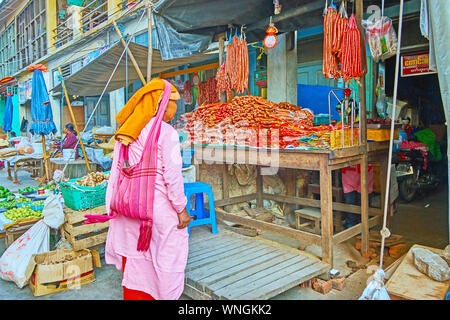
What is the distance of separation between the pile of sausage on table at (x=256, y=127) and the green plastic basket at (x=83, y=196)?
1423 millimetres

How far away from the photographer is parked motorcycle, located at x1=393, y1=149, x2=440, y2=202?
6395 mm

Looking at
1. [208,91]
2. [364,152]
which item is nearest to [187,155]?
[364,152]

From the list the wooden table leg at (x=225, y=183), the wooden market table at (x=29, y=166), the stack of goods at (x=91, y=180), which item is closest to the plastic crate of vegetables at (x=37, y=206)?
the stack of goods at (x=91, y=180)

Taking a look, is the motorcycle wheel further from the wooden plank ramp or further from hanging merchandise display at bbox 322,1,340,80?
the wooden plank ramp

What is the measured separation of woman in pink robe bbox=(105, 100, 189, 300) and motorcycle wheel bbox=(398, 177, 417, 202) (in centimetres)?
522

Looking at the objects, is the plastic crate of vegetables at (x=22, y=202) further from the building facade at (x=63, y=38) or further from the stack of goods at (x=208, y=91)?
the stack of goods at (x=208, y=91)

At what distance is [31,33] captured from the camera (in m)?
21.5

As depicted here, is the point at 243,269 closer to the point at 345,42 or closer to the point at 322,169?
the point at 322,169

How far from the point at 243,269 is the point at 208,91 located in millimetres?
6011

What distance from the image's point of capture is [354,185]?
461 cm

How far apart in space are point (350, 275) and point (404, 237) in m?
1.50

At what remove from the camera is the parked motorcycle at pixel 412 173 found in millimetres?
6395
